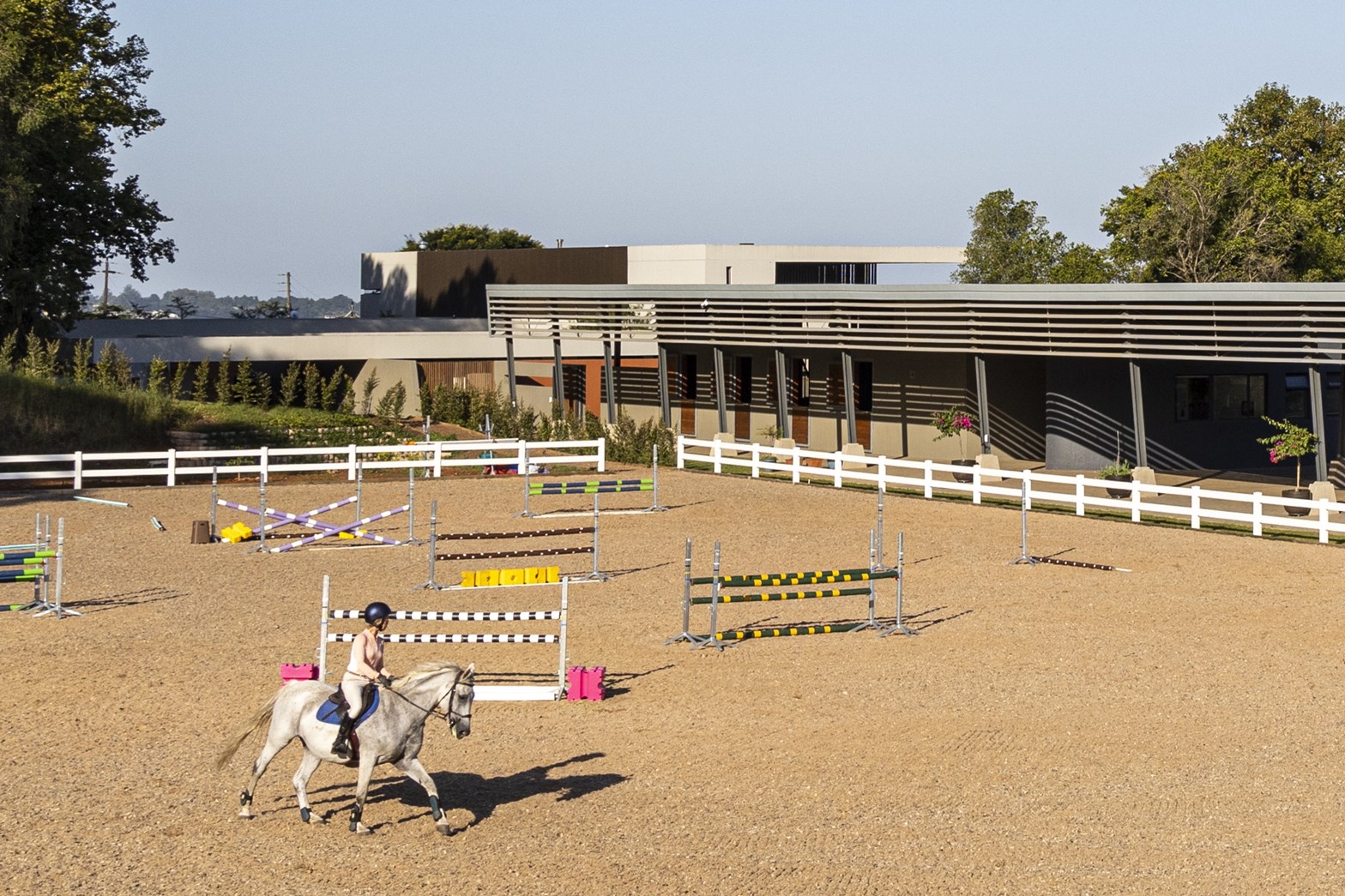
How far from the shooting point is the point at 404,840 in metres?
11.4

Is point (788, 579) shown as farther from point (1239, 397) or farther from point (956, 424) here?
point (1239, 397)

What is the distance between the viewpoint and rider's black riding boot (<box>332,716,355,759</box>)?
1139cm

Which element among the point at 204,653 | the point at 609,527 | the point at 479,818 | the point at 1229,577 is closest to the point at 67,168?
the point at 609,527

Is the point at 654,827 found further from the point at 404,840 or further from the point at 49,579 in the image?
the point at 49,579

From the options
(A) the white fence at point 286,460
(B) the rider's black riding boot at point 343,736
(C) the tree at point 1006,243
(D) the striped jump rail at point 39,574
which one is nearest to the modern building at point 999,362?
(A) the white fence at point 286,460

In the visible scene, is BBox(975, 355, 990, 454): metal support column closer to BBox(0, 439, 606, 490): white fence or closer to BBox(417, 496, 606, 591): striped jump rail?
BBox(0, 439, 606, 490): white fence

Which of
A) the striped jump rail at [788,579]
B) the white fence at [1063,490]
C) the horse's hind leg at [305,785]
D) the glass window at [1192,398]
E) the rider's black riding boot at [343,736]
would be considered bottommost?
the horse's hind leg at [305,785]

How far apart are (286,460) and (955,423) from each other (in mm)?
17283

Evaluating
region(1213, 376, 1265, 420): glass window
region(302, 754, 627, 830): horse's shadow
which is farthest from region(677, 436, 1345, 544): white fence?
region(302, 754, 627, 830): horse's shadow

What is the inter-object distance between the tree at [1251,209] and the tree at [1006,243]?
55.2 feet

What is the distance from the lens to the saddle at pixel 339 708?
11.4 metres

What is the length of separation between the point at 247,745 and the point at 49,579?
35.4 ft

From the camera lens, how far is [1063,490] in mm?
34719

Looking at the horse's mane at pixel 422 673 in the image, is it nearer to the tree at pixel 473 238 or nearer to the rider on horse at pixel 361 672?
the rider on horse at pixel 361 672
